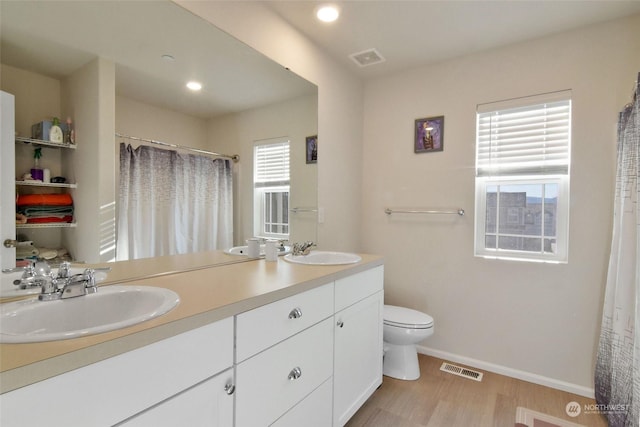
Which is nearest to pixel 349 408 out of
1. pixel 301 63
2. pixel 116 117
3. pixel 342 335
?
pixel 342 335

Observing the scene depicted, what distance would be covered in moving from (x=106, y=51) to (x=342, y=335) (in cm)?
161

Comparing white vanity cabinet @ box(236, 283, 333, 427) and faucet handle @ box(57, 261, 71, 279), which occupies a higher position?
faucet handle @ box(57, 261, 71, 279)

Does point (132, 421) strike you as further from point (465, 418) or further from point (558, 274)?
point (558, 274)

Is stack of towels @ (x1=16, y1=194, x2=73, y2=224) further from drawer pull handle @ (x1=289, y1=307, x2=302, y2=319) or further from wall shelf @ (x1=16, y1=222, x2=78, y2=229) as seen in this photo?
drawer pull handle @ (x1=289, y1=307, x2=302, y2=319)

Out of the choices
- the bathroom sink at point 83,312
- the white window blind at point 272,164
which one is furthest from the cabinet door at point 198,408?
the white window blind at point 272,164

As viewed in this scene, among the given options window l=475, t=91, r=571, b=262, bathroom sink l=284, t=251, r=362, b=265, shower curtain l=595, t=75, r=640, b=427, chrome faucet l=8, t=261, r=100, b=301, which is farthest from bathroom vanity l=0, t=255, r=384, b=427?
shower curtain l=595, t=75, r=640, b=427

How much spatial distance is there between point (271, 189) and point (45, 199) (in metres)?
1.13

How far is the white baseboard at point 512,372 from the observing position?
2.04 metres

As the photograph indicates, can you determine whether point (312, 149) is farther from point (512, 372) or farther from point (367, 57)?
point (512, 372)

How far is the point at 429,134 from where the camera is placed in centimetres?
254

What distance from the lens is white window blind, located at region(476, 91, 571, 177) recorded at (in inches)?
83.0

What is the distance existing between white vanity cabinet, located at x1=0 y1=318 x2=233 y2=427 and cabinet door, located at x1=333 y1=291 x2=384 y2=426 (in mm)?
726

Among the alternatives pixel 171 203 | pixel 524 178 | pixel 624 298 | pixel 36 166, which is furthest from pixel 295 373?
pixel 524 178

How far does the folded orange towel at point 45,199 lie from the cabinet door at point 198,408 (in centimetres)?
78
